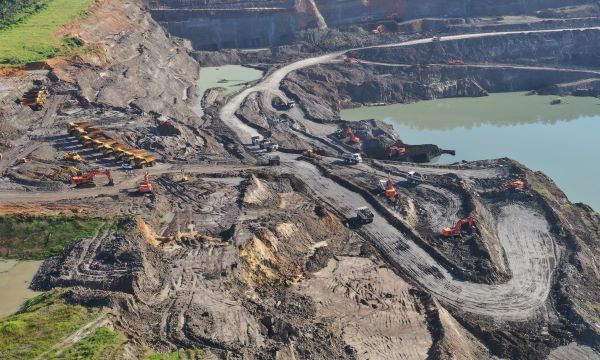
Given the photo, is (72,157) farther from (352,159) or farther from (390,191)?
(390,191)

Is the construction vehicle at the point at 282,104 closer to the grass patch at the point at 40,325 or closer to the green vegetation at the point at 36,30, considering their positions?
the green vegetation at the point at 36,30

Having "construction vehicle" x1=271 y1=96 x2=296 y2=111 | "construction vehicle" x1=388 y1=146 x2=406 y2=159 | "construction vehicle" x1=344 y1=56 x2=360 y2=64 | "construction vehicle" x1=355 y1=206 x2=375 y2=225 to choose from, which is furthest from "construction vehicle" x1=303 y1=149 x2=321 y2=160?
"construction vehicle" x1=344 y1=56 x2=360 y2=64

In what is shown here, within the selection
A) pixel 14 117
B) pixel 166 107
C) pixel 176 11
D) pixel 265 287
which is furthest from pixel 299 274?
pixel 176 11

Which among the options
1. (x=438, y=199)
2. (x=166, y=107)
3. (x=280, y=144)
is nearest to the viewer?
(x=438, y=199)

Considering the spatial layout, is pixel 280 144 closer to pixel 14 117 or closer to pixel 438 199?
pixel 438 199

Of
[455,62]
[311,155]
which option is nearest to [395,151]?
[311,155]

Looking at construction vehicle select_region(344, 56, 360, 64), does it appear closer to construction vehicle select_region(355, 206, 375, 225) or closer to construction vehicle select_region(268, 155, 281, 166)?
construction vehicle select_region(268, 155, 281, 166)
